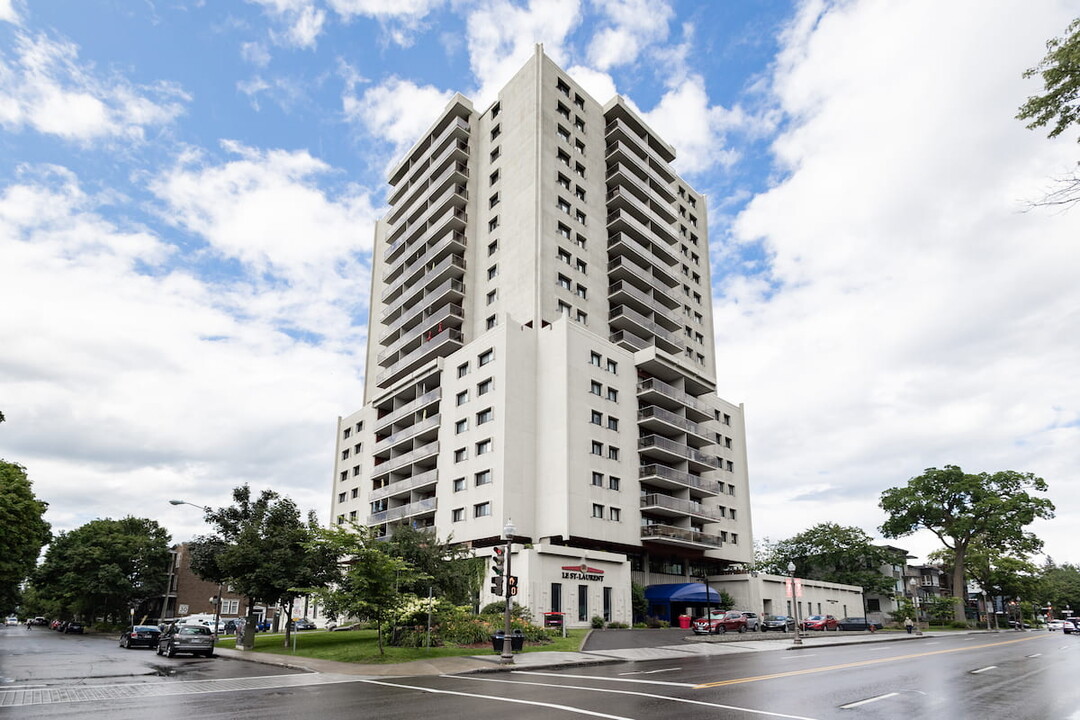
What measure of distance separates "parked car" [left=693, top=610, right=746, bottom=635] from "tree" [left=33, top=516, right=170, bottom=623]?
220ft

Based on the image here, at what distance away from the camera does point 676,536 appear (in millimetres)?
54688

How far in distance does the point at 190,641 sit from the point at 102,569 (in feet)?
182

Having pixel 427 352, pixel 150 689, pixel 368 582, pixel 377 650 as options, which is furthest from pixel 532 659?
pixel 427 352

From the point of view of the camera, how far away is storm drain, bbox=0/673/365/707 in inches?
617

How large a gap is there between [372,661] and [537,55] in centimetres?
5487

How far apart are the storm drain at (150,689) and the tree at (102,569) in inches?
2726

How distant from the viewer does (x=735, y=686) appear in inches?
682

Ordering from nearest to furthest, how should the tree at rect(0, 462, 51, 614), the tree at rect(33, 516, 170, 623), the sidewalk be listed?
the sidewalk
the tree at rect(0, 462, 51, 614)
the tree at rect(33, 516, 170, 623)

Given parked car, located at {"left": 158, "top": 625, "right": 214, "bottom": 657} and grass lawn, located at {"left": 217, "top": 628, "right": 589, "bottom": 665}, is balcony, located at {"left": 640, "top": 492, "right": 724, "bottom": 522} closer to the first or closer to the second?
grass lawn, located at {"left": 217, "top": 628, "right": 589, "bottom": 665}

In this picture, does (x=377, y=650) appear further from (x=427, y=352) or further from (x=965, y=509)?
(x=965, y=509)

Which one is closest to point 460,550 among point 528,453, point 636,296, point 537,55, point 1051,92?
point 528,453

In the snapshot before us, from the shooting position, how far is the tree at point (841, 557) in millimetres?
82394

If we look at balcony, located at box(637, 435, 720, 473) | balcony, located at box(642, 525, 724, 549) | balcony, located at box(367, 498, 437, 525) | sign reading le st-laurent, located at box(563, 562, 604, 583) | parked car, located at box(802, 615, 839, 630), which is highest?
balcony, located at box(637, 435, 720, 473)

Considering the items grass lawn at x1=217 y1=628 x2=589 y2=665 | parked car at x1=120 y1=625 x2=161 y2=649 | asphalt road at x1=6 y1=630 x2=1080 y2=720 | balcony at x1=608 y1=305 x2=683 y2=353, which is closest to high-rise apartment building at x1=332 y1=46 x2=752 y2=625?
balcony at x1=608 y1=305 x2=683 y2=353
